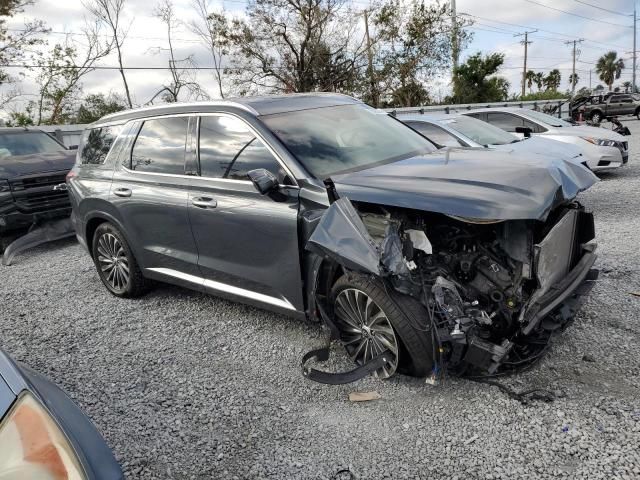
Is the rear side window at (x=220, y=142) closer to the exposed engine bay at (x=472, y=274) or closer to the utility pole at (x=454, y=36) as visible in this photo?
the exposed engine bay at (x=472, y=274)

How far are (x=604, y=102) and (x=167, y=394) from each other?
103 ft

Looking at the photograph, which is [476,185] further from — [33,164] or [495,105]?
[495,105]

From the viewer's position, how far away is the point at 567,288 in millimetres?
3059

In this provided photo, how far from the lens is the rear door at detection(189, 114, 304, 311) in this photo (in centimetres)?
336

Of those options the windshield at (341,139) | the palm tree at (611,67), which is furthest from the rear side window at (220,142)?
the palm tree at (611,67)

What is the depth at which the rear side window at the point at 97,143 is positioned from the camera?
16.1ft

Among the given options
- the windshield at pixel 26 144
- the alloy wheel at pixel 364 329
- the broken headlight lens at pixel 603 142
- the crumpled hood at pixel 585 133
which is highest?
the windshield at pixel 26 144

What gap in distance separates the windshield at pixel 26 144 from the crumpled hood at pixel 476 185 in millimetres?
7397

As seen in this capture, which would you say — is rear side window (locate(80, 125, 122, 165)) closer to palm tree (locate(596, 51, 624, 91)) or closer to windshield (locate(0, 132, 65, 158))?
windshield (locate(0, 132, 65, 158))

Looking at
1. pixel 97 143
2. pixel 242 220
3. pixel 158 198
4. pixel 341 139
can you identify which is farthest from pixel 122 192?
pixel 341 139

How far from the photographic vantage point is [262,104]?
3.86 m

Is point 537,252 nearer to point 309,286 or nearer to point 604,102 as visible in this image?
point 309,286

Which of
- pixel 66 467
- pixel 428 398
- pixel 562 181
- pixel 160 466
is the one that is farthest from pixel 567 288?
pixel 66 467

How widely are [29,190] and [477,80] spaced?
26.6m
